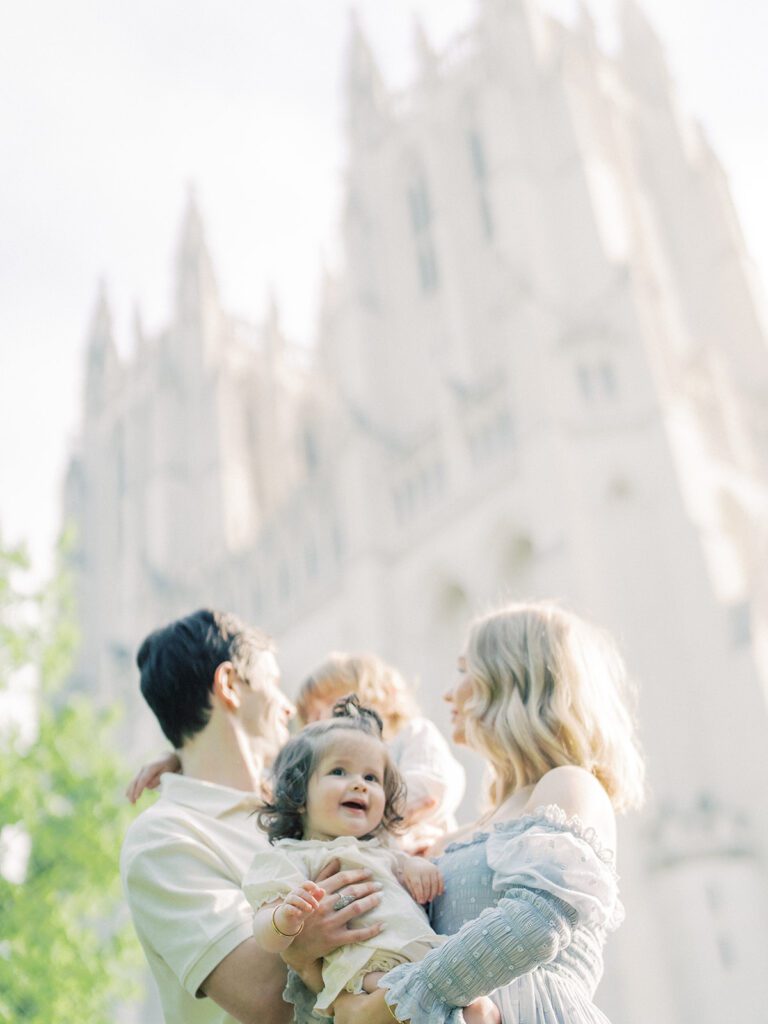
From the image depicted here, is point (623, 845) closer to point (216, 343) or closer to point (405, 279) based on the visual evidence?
point (405, 279)

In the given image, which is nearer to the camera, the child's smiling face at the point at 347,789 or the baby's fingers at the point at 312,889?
the baby's fingers at the point at 312,889

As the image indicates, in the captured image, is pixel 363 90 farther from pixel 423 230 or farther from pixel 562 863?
pixel 562 863

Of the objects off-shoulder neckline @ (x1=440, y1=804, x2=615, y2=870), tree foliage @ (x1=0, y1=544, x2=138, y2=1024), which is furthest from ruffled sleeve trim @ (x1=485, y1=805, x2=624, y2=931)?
tree foliage @ (x1=0, y1=544, x2=138, y2=1024)

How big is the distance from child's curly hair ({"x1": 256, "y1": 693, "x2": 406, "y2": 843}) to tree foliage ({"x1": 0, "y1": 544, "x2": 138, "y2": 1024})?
6.98 meters

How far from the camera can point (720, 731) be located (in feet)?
50.7

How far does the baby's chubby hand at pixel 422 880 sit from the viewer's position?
270 cm

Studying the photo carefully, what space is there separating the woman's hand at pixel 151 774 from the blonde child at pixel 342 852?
0.65 meters

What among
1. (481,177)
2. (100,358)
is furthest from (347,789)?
(100,358)

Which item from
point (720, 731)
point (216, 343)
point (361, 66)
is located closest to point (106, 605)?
point (216, 343)

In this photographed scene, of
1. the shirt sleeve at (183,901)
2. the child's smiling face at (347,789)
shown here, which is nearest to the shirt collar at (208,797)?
the shirt sleeve at (183,901)

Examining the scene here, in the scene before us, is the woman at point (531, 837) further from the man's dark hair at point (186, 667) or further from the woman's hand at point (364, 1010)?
the man's dark hair at point (186, 667)

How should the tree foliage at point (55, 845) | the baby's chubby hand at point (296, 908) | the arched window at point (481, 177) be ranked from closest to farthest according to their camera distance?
the baby's chubby hand at point (296, 908)
the tree foliage at point (55, 845)
the arched window at point (481, 177)

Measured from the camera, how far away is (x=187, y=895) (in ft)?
9.17

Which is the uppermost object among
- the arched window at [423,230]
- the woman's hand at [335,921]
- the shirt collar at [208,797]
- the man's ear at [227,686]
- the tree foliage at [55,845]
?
the arched window at [423,230]
